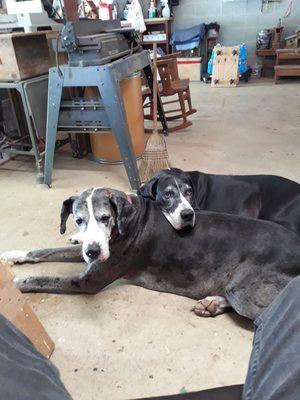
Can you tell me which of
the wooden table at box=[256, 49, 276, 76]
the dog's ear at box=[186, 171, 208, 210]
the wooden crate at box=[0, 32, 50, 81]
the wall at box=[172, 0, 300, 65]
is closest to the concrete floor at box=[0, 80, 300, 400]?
the dog's ear at box=[186, 171, 208, 210]

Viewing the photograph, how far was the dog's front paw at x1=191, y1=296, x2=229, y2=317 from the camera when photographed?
1571 mm

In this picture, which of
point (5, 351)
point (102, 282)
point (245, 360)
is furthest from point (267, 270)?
point (5, 351)

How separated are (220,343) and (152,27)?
717cm

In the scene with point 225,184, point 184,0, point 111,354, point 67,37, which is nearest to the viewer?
point 111,354

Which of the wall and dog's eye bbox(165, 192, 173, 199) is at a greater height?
the wall

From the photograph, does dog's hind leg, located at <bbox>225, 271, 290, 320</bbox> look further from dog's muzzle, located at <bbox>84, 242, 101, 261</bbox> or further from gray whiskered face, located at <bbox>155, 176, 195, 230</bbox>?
dog's muzzle, located at <bbox>84, 242, 101, 261</bbox>

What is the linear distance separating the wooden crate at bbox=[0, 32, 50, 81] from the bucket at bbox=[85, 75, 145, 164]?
0.51 metres

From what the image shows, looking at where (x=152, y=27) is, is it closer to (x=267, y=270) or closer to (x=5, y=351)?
(x=267, y=270)

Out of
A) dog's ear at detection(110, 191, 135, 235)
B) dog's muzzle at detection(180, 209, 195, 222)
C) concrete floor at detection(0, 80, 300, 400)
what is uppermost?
dog's ear at detection(110, 191, 135, 235)

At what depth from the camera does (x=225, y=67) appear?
6320 mm

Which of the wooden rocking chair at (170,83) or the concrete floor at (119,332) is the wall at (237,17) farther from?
the concrete floor at (119,332)

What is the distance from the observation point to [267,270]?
1.43 meters

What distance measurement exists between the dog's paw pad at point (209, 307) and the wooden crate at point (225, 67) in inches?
221

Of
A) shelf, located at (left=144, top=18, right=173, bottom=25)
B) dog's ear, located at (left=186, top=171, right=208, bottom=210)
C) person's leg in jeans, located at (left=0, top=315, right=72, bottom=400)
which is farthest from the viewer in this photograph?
shelf, located at (left=144, top=18, right=173, bottom=25)
